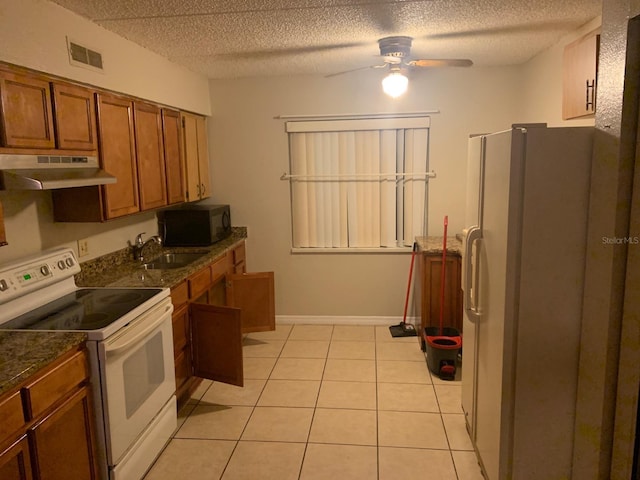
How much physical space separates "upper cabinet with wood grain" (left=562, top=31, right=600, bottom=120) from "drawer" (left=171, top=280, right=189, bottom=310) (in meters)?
2.61

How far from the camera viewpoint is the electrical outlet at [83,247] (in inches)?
117

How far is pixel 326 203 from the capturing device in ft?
14.6

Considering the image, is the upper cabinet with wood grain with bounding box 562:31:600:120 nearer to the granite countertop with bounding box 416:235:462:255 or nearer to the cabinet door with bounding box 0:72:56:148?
the granite countertop with bounding box 416:235:462:255

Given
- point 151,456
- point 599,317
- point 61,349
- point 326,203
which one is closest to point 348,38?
point 326,203

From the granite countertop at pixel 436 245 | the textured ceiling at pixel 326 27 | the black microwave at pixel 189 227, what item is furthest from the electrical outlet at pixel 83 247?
the granite countertop at pixel 436 245

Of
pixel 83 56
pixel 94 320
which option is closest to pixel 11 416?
pixel 94 320

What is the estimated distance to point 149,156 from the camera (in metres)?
3.27

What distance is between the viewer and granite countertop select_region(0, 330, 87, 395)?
62.3 inches

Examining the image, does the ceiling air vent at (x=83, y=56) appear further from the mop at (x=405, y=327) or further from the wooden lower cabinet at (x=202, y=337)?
the mop at (x=405, y=327)

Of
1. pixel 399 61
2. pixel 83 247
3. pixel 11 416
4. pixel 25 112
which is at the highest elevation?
pixel 399 61

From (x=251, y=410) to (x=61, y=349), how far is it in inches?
59.2

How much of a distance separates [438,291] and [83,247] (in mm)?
2622

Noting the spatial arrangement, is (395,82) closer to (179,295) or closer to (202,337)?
(179,295)

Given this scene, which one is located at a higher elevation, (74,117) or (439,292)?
(74,117)
